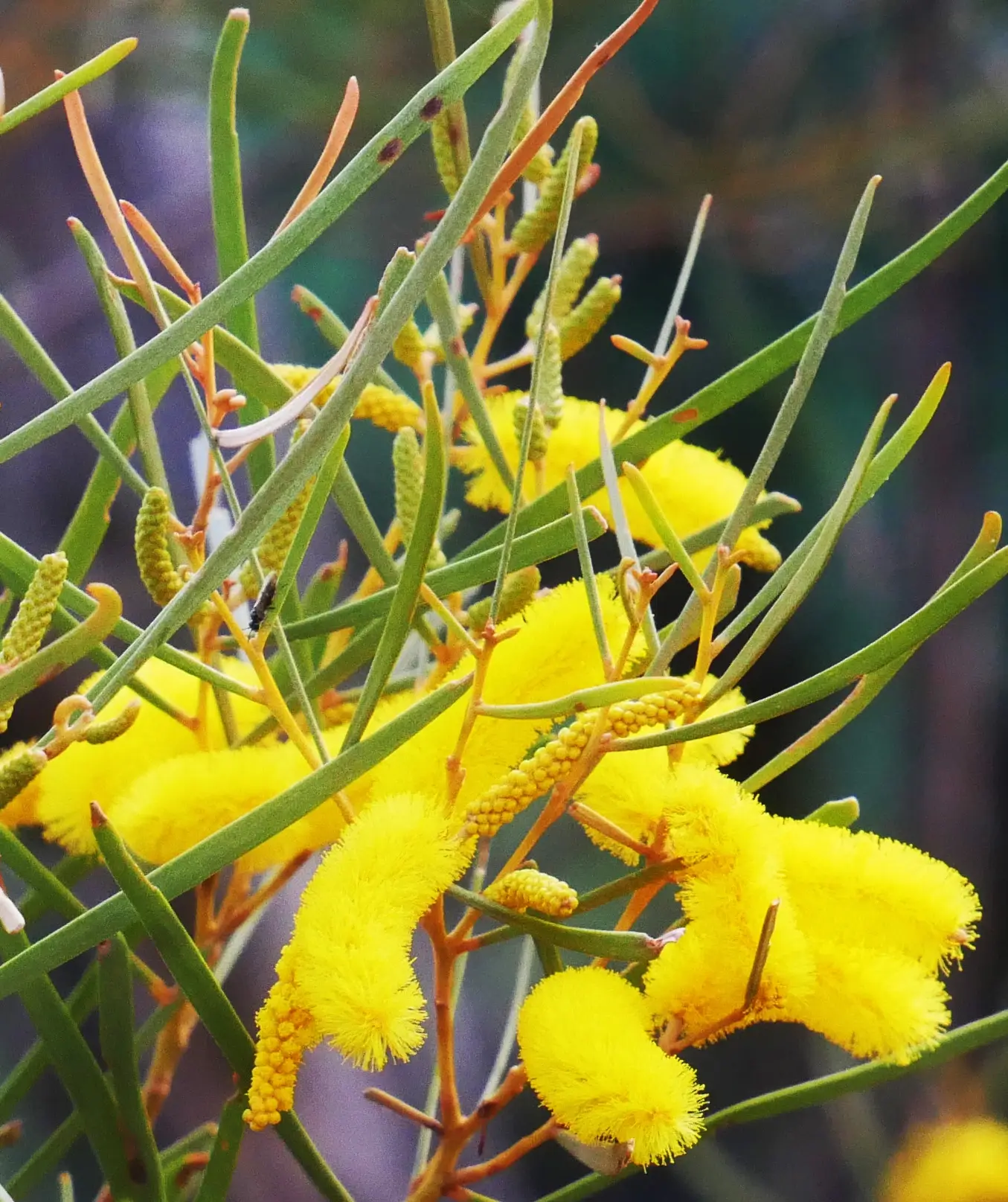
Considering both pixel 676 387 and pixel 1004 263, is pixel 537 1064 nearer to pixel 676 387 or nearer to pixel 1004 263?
pixel 676 387

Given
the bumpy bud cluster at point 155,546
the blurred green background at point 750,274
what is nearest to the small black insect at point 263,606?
the bumpy bud cluster at point 155,546

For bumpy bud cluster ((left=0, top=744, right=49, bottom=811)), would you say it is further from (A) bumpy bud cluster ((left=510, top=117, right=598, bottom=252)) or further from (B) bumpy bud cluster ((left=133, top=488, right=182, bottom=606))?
(A) bumpy bud cluster ((left=510, top=117, right=598, bottom=252))

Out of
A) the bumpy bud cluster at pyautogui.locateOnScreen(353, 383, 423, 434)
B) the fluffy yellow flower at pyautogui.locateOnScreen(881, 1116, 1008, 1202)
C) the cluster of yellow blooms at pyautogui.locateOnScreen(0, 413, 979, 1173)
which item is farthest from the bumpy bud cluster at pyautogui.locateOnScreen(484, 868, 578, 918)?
the fluffy yellow flower at pyautogui.locateOnScreen(881, 1116, 1008, 1202)

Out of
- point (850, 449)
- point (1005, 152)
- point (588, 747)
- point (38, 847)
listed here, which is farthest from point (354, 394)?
point (1005, 152)

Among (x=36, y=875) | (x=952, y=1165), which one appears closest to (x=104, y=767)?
(x=36, y=875)

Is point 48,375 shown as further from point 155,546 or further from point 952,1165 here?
point 952,1165

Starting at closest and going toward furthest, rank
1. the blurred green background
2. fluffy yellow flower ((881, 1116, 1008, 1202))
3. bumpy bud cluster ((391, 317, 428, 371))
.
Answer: bumpy bud cluster ((391, 317, 428, 371)), fluffy yellow flower ((881, 1116, 1008, 1202)), the blurred green background
